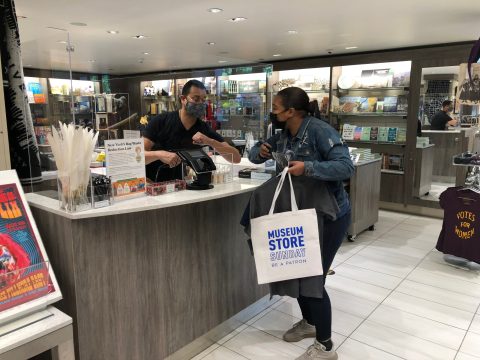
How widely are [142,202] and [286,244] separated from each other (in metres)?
0.76

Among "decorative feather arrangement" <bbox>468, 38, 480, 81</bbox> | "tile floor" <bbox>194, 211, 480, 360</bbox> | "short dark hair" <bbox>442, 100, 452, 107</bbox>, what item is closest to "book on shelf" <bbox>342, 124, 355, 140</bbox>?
"short dark hair" <bbox>442, 100, 452, 107</bbox>

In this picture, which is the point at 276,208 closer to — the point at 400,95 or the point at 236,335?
the point at 236,335

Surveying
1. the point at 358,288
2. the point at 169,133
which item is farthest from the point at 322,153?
the point at 358,288

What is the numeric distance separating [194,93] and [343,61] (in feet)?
14.7

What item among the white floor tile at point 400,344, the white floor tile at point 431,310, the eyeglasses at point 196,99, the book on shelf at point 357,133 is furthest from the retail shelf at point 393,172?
the eyeglasses at point 196,99

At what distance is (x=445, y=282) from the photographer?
135 inches

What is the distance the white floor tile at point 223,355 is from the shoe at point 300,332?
35 cm

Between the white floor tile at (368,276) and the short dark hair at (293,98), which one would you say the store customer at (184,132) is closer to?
the short dark hair at (293,98)

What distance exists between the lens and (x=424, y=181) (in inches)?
224

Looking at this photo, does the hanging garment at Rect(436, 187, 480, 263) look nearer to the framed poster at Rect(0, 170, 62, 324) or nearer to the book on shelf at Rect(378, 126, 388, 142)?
the book on shelf at Rect(378, 126, 388, 142)

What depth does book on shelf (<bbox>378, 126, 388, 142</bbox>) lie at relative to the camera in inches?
237

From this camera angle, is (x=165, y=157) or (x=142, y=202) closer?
(x=142, y=202)

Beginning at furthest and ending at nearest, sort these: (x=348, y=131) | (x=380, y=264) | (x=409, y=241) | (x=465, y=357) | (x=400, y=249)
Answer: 1. (x=348, y=131)
2. (x=409, y=241)
3. (x=400, y=249)
4. (x=380, y=264)
5. (x=465, y=357)

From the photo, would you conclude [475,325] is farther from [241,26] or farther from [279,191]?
[241,26]
